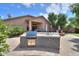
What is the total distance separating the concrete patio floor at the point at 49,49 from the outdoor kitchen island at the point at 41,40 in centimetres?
7

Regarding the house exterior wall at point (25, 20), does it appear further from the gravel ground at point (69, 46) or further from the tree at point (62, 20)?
the gravel ground at point (69, 46)

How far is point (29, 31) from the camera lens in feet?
25.5

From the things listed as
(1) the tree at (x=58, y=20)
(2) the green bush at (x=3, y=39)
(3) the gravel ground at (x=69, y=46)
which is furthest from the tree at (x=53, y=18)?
(2) the green bush at (x=3, y=39)

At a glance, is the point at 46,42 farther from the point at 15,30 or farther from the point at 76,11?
the point at 76,11

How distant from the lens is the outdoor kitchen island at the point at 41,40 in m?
7.75

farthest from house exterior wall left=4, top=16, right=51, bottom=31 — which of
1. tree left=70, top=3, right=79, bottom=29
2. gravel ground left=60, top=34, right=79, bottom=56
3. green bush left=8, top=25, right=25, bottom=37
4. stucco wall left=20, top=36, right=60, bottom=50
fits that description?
tree left=70, top=3, right=79, bottom=29

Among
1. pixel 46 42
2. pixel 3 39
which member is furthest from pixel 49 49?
pixel 3 39

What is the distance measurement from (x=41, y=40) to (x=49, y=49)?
23 centimetres

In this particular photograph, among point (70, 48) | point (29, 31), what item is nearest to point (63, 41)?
point (70, 48)

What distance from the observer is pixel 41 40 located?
25.5ft

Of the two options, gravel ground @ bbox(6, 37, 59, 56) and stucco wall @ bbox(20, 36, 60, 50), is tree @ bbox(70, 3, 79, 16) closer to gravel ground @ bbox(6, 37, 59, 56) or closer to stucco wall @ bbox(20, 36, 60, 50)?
stucco wall @ bbox(20, 36, 60, 50)

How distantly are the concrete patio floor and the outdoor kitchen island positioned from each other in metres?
0.07

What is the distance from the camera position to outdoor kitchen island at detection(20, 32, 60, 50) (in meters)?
7.75

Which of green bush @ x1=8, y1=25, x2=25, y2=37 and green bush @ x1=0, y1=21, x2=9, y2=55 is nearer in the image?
green bush @ x1=0, y1=21, x2=9, y2=55
